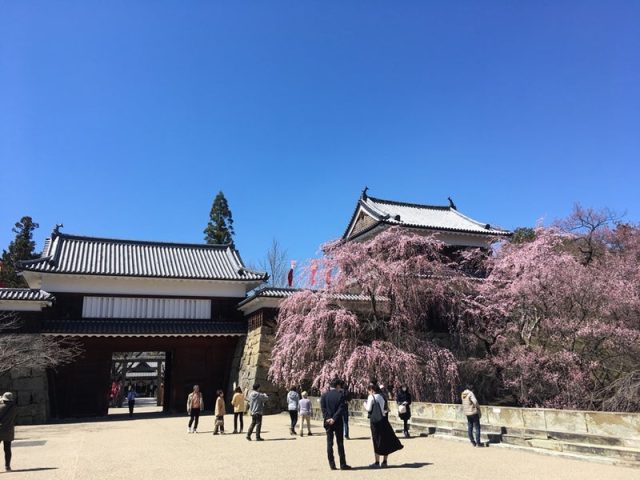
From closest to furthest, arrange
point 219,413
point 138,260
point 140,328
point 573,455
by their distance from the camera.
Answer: point 573,455
point 219,413
point 140,328
point 138,260

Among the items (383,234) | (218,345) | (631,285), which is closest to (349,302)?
(383,234)

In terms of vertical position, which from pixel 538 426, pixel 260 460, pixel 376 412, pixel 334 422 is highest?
pixel 376 412

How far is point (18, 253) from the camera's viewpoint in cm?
4200

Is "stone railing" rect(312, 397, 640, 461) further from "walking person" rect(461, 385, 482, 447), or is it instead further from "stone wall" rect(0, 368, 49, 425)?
"stone wall" rect(0, 368, 49, 425)

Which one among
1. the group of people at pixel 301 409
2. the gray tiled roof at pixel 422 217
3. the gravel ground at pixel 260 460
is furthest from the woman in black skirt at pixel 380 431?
the gray tiled roof at pixel 422 217

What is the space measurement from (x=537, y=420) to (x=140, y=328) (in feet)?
58.7

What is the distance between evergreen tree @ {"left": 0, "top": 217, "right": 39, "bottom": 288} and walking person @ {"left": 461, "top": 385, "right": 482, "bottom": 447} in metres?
39.7

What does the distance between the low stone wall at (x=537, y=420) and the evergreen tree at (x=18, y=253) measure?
37.8 m

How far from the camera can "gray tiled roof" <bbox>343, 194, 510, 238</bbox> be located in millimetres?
26375

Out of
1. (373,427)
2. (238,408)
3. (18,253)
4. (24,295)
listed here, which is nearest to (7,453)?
(238,408)

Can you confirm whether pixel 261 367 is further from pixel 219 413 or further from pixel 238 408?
pixel 219 413

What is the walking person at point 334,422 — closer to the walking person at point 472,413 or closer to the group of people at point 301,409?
the walking person at point 472,413

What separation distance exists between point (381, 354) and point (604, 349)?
746 cm

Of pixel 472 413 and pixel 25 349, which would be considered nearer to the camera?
pixel 472 413
